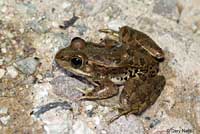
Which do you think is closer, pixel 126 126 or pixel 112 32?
pixel 126 126

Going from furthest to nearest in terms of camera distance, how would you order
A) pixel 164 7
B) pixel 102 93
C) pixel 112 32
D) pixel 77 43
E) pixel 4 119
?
pixel 164 7 → pixel 112 32 → pixel 77 43 → pixel 102 93 → pixel 4 119

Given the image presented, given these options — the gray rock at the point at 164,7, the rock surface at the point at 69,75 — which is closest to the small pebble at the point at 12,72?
the rock surface at the point at 69,75

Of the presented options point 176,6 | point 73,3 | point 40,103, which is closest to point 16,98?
point 40,103

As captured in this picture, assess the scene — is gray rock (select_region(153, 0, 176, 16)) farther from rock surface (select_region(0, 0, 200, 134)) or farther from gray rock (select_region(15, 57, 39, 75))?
gray rock (select_region(15, 57, 39, 75))

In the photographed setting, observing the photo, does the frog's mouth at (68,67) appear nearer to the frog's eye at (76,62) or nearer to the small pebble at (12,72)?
the frog's eye at (76,62)

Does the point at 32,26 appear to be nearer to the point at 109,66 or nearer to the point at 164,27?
the point at 109,66

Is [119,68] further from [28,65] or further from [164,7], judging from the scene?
[164,7]

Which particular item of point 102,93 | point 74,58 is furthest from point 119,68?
point 74,58
